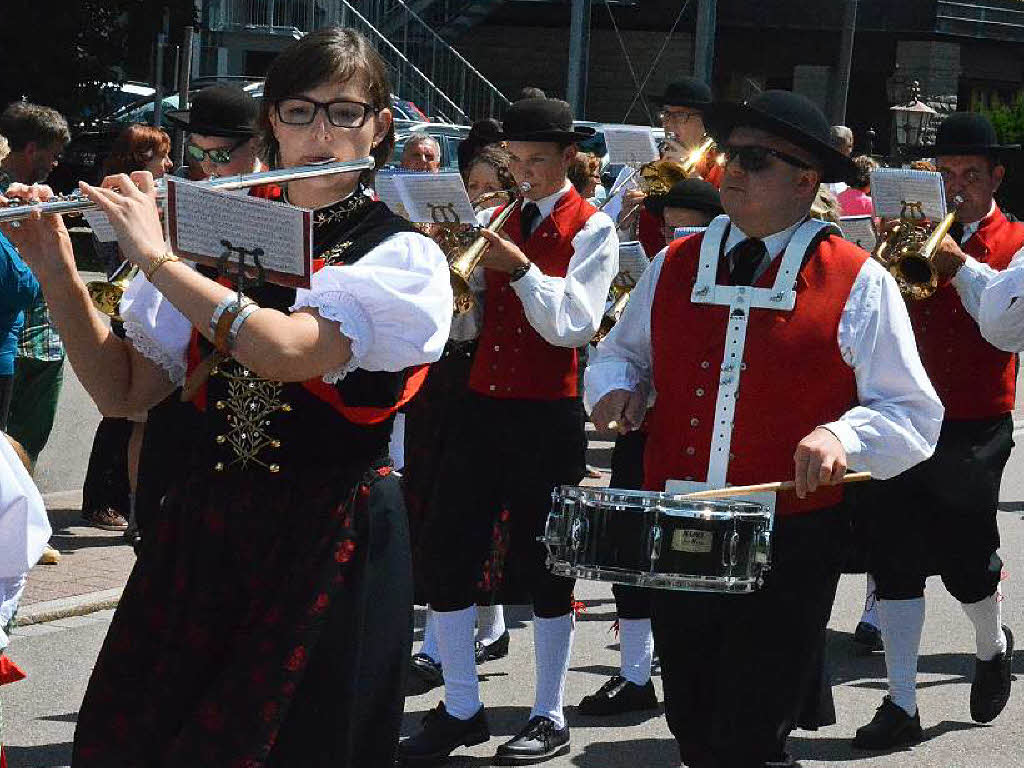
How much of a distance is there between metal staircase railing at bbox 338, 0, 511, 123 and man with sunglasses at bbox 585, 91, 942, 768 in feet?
70.0

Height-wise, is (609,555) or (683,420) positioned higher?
(683,420)

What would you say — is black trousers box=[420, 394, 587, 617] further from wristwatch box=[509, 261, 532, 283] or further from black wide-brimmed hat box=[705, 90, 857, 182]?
black wide-brimmed hat box=[705, 90, 857, 182]

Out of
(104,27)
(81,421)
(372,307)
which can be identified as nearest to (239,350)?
(372,307)

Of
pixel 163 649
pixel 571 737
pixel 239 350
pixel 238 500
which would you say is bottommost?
pixel 571 737

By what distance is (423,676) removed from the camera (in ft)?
21.1

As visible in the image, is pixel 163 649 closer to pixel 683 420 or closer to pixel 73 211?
pixel 73 211

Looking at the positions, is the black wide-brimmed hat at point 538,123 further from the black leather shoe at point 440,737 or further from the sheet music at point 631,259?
the black leather shoe at point 440,737

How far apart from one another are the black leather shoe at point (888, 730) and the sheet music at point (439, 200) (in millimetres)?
2150

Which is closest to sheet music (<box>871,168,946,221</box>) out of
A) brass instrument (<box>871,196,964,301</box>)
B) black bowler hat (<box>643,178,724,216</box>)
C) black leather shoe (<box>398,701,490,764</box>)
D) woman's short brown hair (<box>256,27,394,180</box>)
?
brass instrument (<box>871,196,964,301</box>)

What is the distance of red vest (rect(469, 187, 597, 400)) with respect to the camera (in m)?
5.72

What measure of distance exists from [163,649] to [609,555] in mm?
1080

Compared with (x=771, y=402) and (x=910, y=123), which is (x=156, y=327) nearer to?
(x=771, y=402)

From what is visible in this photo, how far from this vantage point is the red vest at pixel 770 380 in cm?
406

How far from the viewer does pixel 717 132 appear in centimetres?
429
